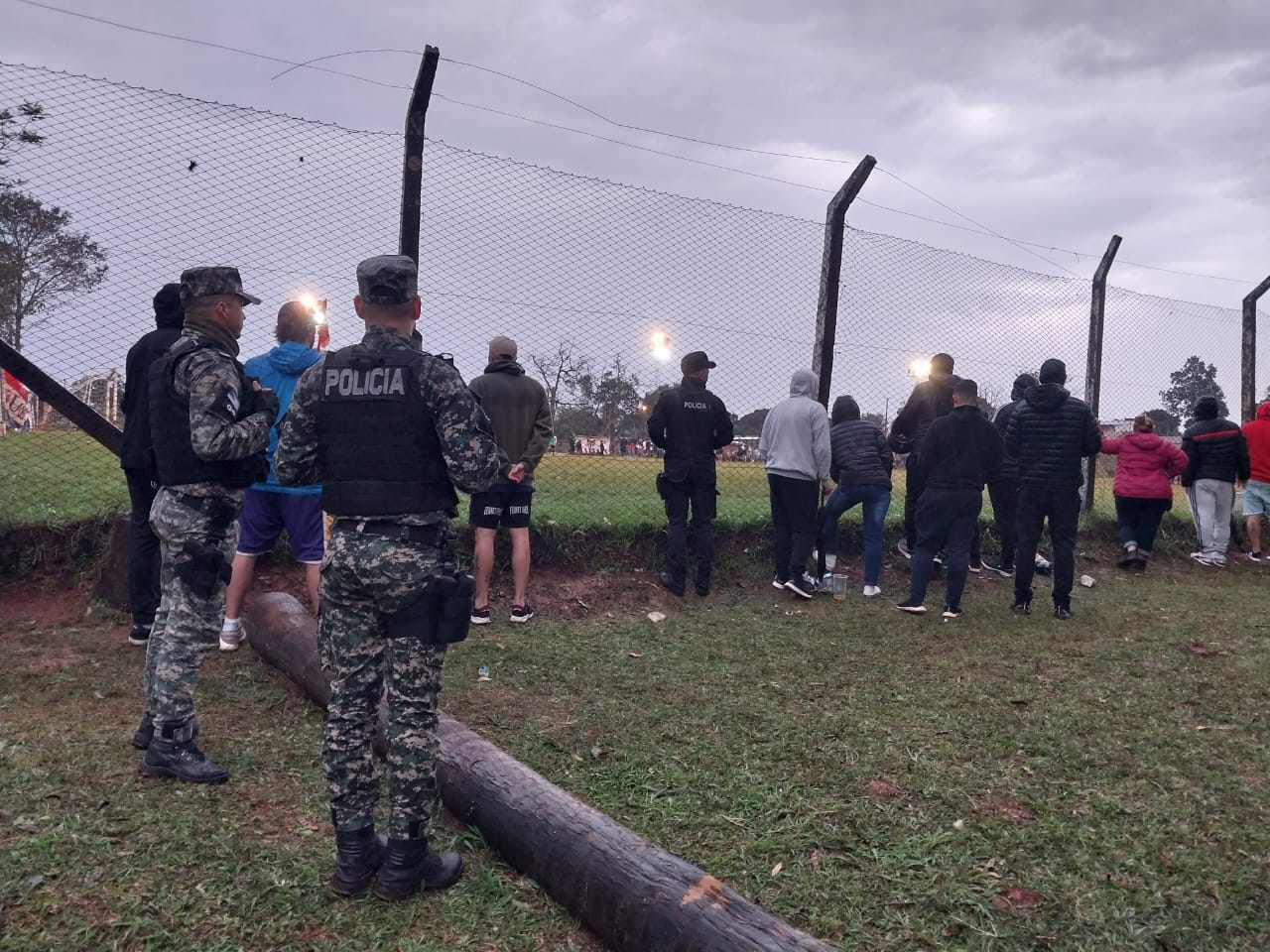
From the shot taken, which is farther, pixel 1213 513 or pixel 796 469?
pixel 1213 513

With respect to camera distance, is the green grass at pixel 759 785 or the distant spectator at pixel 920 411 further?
the distant spectator at pixel 920 411

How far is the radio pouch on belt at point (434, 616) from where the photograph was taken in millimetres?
2850

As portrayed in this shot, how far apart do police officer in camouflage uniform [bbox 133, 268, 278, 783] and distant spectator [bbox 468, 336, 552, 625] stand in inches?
91.8

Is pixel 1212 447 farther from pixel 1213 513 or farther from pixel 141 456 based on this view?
pixel 141 456

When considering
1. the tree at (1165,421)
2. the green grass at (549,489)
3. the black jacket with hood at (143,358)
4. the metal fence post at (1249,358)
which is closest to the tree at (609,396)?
the green grass at (549,489)

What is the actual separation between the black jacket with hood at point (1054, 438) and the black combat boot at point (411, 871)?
5664mm

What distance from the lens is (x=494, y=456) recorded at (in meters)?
2.97

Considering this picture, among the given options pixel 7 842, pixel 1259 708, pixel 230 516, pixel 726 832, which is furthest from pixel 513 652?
pixel 1259 708

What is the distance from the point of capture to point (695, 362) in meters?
7.22

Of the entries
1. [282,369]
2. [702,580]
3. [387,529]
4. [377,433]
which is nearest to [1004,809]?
[387,529]

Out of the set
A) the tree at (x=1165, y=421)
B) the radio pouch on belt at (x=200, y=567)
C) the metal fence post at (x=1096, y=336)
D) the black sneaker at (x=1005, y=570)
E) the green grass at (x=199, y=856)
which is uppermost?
the metal fence post at (x=1096, y=336)

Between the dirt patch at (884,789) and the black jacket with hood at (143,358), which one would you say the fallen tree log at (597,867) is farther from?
the black jacket with hood at (143,358)

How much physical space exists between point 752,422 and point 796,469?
3.71 ft

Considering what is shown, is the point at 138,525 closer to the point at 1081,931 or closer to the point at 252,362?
the point at 252,362
